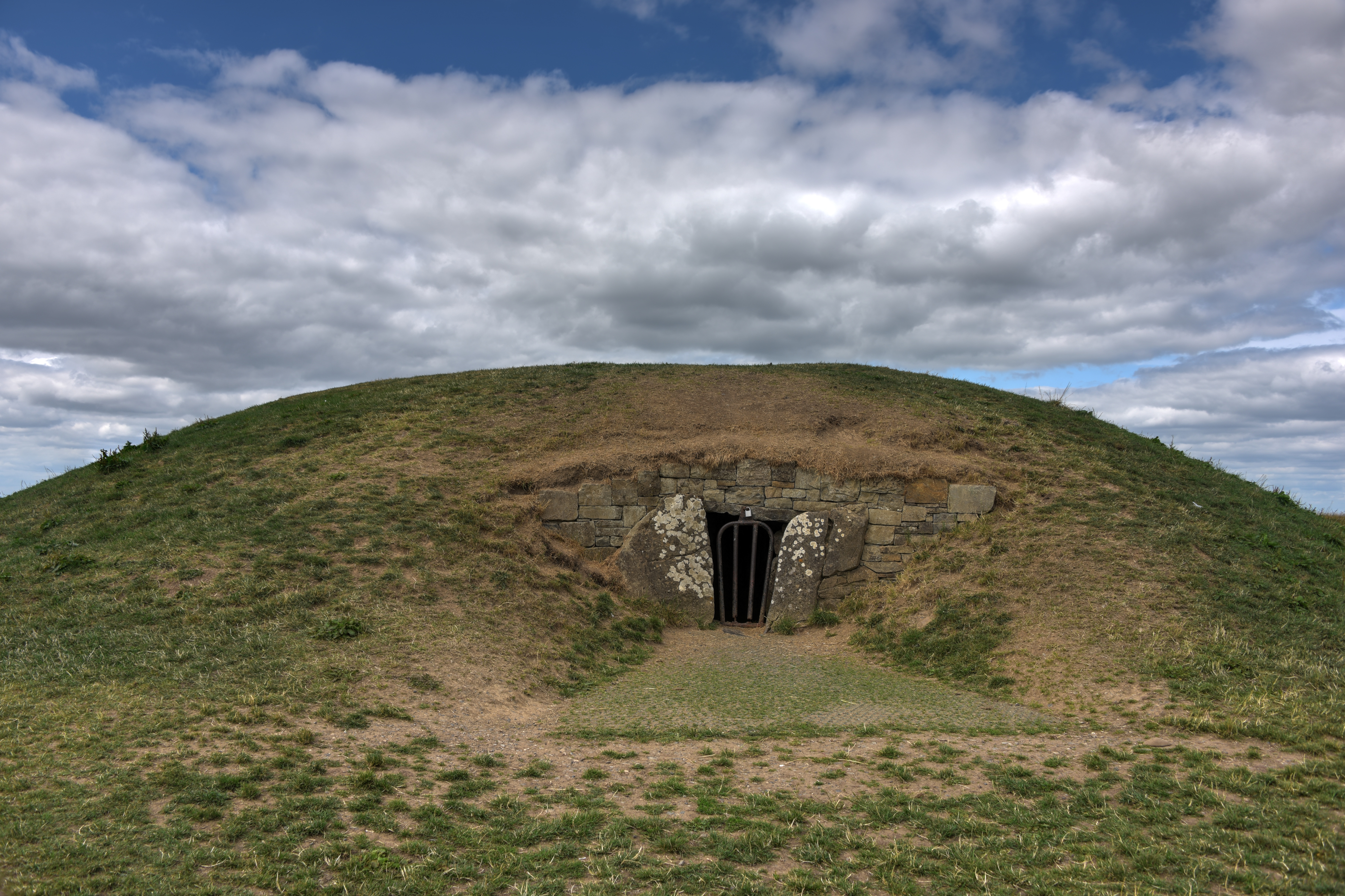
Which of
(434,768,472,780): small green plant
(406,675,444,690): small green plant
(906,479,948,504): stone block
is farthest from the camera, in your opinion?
(906,479,948,504): stone block

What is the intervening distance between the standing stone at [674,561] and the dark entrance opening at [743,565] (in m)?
0.34

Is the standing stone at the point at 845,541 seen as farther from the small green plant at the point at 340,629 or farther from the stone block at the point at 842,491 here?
the small green plant at the point at 340,629

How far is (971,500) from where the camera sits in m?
13.8

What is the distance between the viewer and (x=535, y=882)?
469cm

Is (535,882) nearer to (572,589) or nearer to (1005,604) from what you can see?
(572,589)

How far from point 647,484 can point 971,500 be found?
632 centimetres

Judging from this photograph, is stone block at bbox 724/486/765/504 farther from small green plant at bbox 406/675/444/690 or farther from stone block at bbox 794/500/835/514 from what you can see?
small green plant at bbox 406/675/444/690

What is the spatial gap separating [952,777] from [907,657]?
4720mm

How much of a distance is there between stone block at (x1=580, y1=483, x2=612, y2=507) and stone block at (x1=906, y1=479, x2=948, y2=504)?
5870mm

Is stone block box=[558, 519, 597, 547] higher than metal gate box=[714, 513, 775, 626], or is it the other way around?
stone block box=[558, 519, 597, 547]

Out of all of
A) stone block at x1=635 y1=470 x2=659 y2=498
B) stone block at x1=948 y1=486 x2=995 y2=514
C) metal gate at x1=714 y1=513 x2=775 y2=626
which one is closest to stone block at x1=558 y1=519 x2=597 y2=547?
stone block at x1=635 y1=470 x2=659 y2=498

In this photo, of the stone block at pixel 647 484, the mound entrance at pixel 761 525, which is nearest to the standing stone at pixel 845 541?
the mound entrance at pixel 761 525

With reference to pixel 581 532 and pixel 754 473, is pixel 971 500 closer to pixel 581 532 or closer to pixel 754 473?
pixel 754 473

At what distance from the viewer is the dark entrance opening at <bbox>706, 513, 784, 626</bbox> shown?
1410 cm
